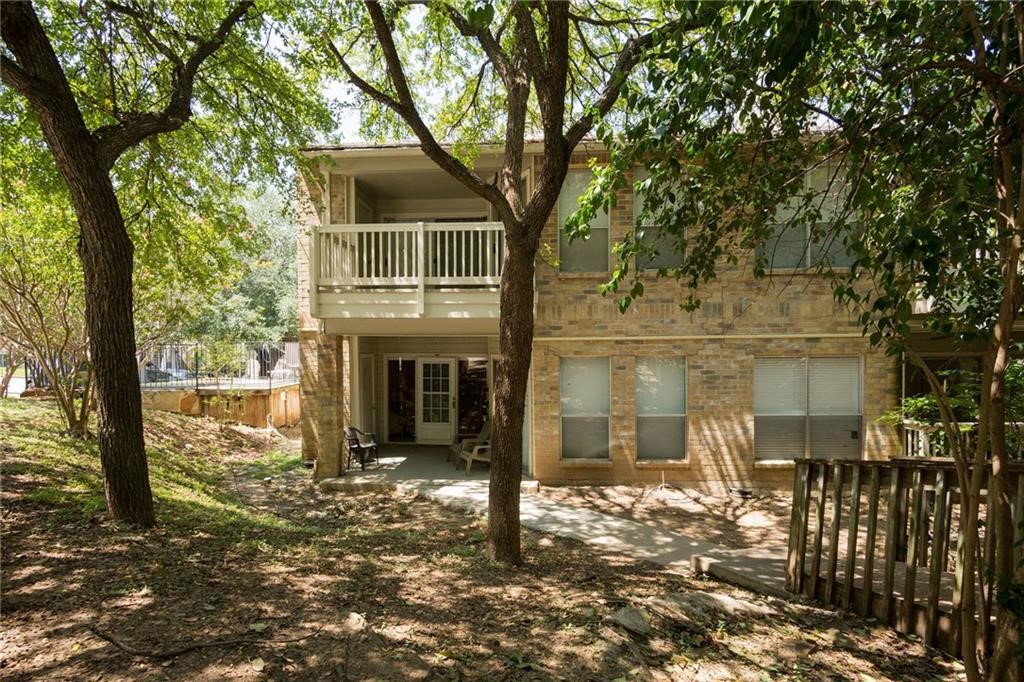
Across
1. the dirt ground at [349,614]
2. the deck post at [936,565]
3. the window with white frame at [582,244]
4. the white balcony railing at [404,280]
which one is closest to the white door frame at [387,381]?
the white balcony railing at [404,280]

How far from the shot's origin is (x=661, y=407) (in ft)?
33.2

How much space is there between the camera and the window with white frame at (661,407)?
10.1 m

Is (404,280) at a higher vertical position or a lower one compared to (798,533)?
higher

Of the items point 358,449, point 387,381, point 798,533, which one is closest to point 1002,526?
point 798,533

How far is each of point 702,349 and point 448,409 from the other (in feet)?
20.9

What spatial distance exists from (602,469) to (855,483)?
5.58 metres

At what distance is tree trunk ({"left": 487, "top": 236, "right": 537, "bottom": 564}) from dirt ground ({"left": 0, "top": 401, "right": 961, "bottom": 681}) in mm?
378

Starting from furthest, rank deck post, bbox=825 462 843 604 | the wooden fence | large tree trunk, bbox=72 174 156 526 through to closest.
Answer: large tree trunk, bbox=72 174 156 526 → deck post, bbox=825 462 843 604 → the wooden fence

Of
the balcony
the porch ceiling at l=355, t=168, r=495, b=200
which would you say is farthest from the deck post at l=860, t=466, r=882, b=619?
the porch ceiling at l=355, t=168, r=495, b=200

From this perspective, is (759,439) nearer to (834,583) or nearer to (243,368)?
(834,583)

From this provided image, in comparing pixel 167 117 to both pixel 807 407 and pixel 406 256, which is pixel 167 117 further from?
pixel 807 407

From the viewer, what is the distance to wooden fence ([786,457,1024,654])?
13.7ft

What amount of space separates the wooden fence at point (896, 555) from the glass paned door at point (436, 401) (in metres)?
9.29

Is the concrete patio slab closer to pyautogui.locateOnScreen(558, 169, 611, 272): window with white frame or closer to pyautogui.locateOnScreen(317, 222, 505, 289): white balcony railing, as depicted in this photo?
pyautogui.locateOnScreen(317, 222, 505, 289): white balcony railing
